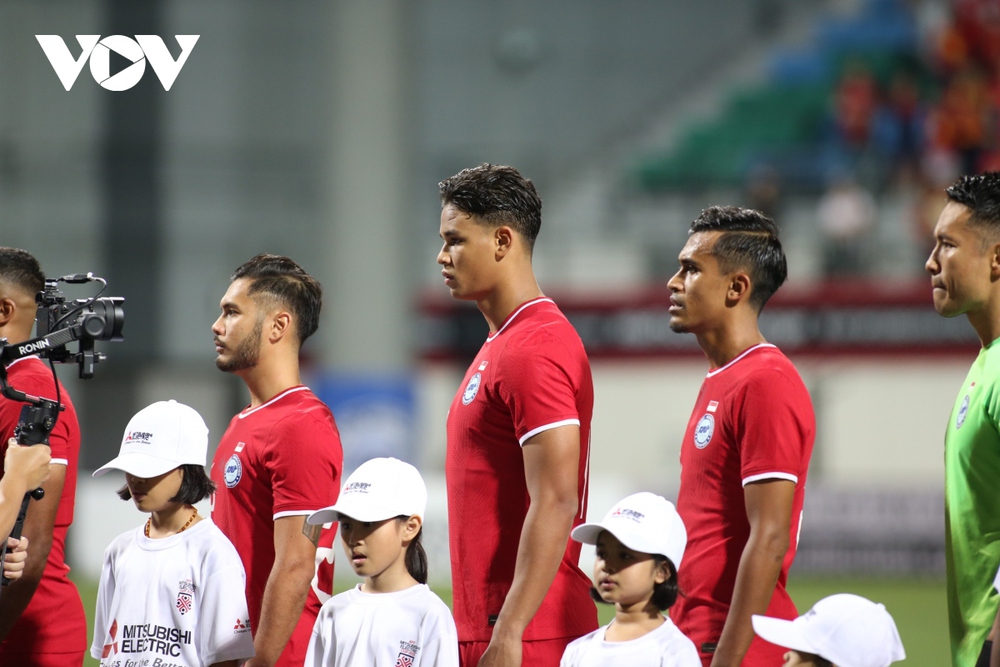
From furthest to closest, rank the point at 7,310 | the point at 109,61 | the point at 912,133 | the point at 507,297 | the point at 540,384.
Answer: the point at 109,61
the point at 912,133
the point at 7,310
the point at 507,297
the point at 540,384

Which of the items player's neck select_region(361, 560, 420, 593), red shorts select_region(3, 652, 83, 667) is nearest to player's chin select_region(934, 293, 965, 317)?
player's neck select_region(361, 560, 420, 593)

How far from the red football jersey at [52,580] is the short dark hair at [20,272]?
241mm

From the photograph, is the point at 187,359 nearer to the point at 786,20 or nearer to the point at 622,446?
the point at 622,446

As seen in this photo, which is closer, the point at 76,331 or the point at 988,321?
the point at 76,331

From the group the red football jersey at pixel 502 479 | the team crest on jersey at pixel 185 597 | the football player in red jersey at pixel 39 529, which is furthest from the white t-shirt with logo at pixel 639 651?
the football player in red jersey at pixel 39 529

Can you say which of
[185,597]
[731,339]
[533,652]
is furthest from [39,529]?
[731,339]

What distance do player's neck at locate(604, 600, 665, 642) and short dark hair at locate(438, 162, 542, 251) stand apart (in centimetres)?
104

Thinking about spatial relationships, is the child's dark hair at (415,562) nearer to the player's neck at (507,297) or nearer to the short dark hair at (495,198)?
the player's neck at (507,297)

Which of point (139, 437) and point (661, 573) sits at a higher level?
point (139, 437)

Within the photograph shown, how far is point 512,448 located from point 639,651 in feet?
2.05

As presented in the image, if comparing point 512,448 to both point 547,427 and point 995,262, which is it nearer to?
point 547,427

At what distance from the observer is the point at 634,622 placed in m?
3.43

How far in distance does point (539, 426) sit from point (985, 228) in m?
1.41

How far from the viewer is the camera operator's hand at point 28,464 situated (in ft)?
11.7
